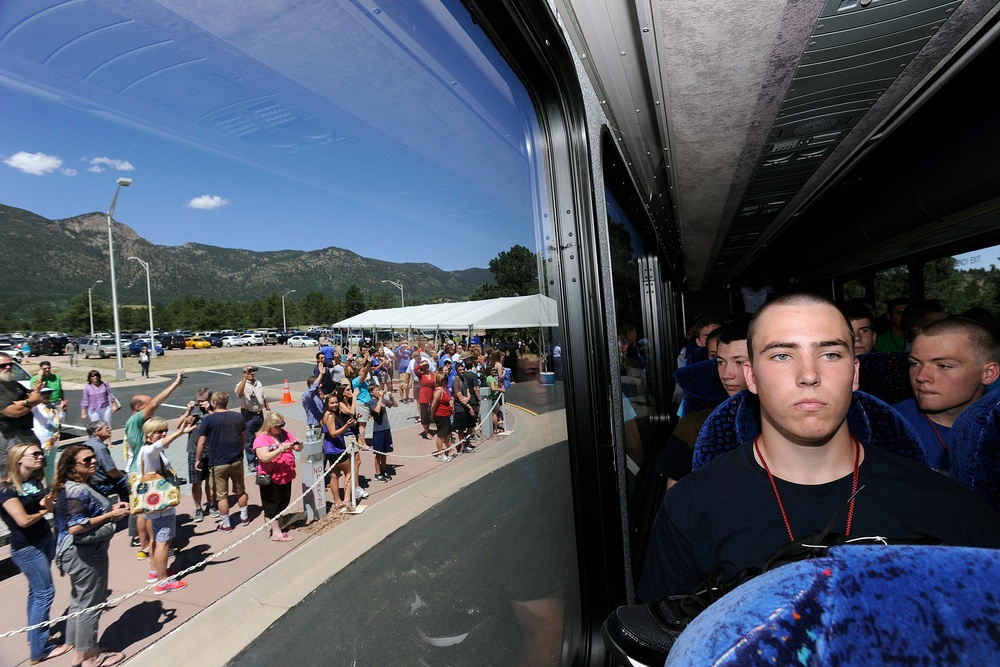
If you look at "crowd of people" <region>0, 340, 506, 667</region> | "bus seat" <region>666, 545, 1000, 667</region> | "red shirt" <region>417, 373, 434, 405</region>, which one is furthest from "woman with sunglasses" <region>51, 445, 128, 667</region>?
"red shirt" <region>417, 373, 434, 405</region>

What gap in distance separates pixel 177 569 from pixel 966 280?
8.23 m

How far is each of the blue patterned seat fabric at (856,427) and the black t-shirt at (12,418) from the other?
5.11 ft

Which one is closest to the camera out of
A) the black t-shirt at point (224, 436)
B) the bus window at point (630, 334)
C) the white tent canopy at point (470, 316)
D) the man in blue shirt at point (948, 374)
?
the black t-shirt at point (224, 436)

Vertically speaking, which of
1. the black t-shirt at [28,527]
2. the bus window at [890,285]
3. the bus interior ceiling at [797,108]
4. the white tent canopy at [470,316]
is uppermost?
the bus interior ceiling at [797,108]

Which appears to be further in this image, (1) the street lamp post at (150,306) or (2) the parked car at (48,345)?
(1) the street lamp post at (150,306)

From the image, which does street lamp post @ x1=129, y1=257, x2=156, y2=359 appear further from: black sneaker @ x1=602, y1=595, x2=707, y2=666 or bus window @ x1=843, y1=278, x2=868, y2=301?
bus window @ x1=843, y1=278, x2=868, y2=301

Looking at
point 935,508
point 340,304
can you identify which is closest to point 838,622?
point 340,304

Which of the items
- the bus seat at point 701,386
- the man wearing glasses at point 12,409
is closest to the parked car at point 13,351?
the man wearing glasses at point 12,409

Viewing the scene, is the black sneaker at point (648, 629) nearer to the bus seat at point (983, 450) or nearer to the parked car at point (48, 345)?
the parked car at point (48, 345)

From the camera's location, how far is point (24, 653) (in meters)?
0.49

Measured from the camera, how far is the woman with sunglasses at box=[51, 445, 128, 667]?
0.50 meters

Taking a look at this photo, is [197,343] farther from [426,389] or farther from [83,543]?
[426,389]

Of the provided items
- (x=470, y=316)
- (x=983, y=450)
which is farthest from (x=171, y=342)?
(x=983, y=450)

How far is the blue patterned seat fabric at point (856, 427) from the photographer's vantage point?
55.9 inches
